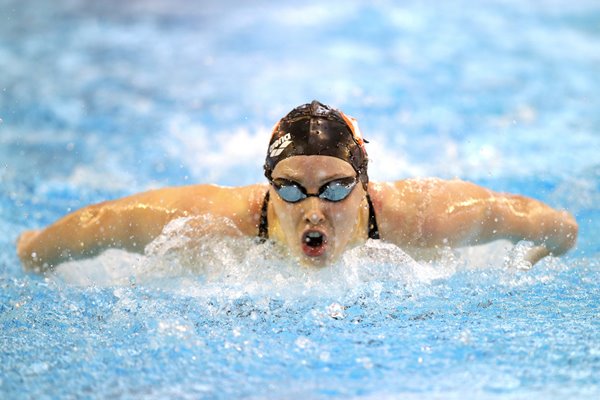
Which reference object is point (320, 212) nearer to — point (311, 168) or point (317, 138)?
point (311, 168)

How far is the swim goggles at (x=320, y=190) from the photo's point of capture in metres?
3.04

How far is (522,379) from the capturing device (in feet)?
8.41

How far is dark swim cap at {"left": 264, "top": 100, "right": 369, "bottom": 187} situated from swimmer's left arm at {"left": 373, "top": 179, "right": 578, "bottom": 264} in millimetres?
271

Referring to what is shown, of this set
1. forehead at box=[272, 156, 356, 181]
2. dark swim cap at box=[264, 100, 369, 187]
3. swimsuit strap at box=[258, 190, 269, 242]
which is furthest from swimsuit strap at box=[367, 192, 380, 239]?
swimsuit strap at box=[258, 190, 269, 242]

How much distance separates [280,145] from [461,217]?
2.95 feet

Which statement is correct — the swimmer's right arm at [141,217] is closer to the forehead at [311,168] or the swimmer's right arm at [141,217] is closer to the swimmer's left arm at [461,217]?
the forehead at [311,168]

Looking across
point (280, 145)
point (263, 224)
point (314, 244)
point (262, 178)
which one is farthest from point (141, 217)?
point (262, 178)

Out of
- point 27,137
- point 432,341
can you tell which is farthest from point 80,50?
point 432,341

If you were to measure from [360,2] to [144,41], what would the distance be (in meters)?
2.62

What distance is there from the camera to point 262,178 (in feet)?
17.2

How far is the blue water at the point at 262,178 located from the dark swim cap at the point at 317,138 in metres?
0.43

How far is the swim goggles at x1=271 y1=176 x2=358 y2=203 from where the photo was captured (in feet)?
9.99

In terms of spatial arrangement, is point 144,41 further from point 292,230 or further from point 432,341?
point 432,341

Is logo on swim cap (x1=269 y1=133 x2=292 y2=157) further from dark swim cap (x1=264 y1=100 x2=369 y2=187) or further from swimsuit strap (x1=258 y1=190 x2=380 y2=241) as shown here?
swimsuit strap (x1=258 y1=190 x2=380 y2=241)
